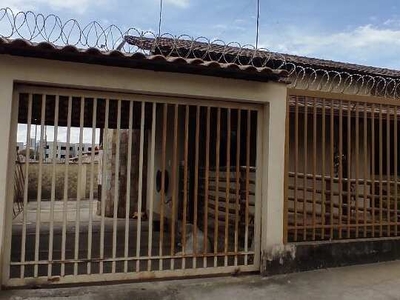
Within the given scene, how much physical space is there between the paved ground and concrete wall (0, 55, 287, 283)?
0.46 metres

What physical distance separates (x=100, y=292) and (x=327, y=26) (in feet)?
32.1

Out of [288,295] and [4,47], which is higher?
[4,47]

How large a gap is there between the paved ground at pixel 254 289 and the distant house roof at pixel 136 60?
94.5 inches

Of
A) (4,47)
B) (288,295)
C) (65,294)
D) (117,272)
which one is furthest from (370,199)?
(4,47)

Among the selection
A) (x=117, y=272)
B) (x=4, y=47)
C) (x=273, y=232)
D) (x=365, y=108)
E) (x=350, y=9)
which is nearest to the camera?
(x=4, y=47)

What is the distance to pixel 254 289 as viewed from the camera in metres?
4.56

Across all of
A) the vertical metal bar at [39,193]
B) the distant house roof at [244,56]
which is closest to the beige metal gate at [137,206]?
the vertical metal bar at [39,193]

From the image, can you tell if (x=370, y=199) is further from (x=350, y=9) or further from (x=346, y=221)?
(x=350, y=9)

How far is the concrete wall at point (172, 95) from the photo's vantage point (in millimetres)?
4164

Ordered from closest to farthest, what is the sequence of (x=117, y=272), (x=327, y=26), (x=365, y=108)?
1. (x=117, y=272)
2. (x=365, y=108)
3. (x=327, y=26)

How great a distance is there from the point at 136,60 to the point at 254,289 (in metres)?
2.81

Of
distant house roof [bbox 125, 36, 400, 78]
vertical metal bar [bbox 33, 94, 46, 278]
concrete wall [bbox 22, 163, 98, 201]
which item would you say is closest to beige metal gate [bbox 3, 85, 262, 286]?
vertical metal bar [bbox 33, 94, 46, 278]

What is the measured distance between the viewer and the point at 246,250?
17.0 ft

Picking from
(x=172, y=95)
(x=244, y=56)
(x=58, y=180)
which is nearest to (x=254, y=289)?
(x=172, y=95)
